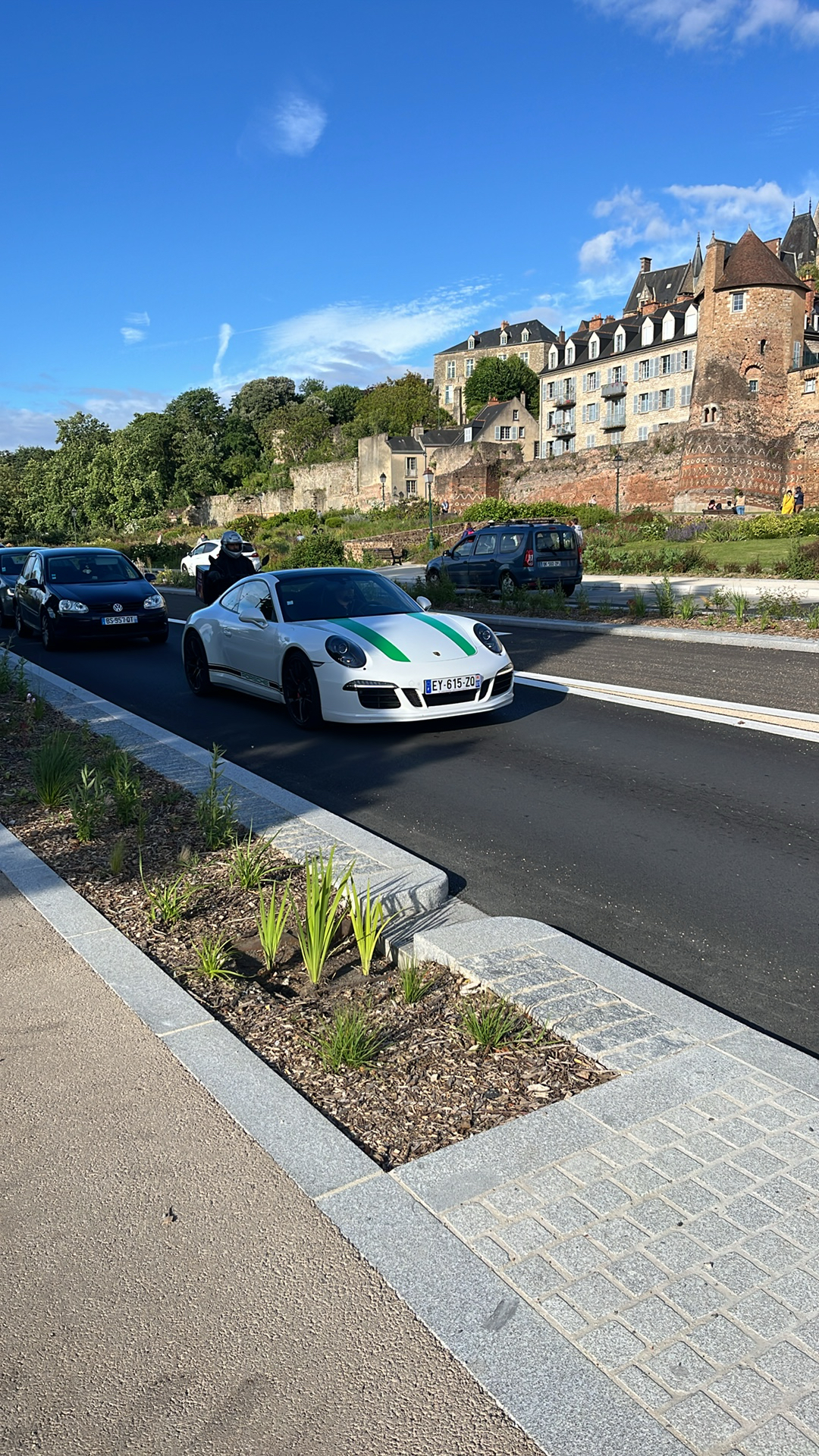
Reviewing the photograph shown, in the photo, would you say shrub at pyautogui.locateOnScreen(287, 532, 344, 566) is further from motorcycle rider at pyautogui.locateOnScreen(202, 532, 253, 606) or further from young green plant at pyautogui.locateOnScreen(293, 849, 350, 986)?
young green plant at pyautogui.locateOnScreen(293, 849, 350, 986)

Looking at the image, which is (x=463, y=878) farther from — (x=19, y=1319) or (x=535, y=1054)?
(x=19, y=1319)

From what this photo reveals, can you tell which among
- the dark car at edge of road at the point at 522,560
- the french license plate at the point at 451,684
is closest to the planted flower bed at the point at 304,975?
the french license plate at the point at 451,684

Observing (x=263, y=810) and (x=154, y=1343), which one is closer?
(x=154, y=1343)

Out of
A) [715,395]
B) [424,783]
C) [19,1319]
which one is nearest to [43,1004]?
[19,1319]

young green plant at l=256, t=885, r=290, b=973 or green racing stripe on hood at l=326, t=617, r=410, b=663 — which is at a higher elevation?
green racing stripe on hood at l=326, t=617, r=410, b=663

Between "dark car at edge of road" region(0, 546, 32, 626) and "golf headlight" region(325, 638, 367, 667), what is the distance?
41.4 feet

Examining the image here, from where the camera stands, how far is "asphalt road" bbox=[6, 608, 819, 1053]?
4.45m

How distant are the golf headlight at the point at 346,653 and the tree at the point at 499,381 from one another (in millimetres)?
98893

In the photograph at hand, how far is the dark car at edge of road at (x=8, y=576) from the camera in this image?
67.8ft

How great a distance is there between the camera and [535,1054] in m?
3.43

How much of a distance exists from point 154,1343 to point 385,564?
44290 millimetres

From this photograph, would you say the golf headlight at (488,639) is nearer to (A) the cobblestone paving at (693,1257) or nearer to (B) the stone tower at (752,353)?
(A) the cobblestone paving at (693,1257)

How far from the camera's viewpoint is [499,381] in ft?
338

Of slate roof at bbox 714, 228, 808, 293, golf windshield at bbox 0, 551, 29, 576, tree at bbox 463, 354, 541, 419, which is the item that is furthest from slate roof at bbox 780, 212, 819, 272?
golf windshield at bbox 0, 551, 29, 576
